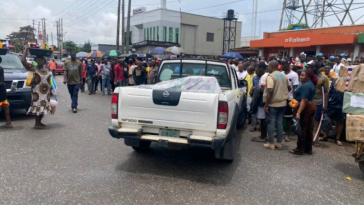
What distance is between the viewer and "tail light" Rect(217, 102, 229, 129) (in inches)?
170

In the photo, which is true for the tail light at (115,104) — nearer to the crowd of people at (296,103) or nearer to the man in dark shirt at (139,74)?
the crowd of people at (296,103)

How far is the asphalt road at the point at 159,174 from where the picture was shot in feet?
13.1

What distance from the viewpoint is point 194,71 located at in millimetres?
6281

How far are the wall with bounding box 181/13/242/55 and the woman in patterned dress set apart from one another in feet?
135

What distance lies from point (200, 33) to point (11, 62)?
139 feet

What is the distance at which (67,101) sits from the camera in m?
12.1

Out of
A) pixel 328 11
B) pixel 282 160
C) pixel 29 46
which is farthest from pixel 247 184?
pixel 328 11

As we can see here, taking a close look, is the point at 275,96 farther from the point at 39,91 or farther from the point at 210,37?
the point at 210,37

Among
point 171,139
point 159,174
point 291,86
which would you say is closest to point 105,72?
point 291,86

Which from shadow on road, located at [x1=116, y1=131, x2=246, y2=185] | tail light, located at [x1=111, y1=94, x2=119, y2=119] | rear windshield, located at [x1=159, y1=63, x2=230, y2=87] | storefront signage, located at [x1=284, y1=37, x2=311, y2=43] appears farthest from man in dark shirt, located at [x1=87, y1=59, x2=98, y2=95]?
storefront signage, located at [x1=284, y1=37, x2=311, y2=43]

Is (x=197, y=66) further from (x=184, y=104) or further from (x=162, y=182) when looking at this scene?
(x=162, y=182)

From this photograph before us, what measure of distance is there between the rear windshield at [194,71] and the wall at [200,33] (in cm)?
4207

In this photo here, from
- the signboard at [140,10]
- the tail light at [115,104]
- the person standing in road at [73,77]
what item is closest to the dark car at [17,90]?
the person standing in road at [73,77]

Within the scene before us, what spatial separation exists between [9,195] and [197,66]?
4.04 meters
